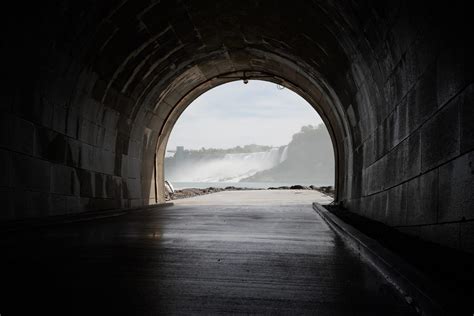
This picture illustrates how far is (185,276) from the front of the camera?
13.6 feet

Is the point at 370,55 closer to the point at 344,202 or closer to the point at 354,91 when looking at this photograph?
the point at 354,91

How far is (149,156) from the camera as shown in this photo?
16016 millimetres

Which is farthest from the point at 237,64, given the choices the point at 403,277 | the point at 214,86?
→ the point at 403,277

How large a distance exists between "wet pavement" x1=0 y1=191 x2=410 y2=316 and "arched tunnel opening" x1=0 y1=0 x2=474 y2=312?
1129 millimetres

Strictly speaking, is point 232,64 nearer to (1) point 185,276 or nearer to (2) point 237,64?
(2) point 237,64

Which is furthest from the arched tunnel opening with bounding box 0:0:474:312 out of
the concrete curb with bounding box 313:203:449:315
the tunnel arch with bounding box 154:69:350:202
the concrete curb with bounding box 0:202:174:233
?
the tunnel arch with bounding box 154:69:350:202

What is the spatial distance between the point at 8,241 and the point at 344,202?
9.82 metres

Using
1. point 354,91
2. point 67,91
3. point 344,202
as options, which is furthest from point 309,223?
point 67,91

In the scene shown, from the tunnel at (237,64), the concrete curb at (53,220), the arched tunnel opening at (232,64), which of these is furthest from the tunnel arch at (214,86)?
the concrete curb at (53,220)

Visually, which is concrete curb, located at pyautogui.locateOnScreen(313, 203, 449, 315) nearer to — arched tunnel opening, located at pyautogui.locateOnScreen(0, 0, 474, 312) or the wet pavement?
the wet pavement

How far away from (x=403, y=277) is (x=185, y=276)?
1.86 meters

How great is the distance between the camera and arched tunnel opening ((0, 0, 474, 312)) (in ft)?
15.2

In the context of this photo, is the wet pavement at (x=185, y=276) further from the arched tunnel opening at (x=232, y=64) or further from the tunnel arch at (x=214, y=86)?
the tunnel arch at (x=214, y=86)

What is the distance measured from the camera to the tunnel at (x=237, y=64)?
4.64 metres
